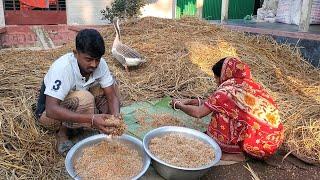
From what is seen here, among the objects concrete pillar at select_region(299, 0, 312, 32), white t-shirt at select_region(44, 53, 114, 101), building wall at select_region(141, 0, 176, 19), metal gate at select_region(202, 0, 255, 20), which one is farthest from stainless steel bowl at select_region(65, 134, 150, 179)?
metal gate at select_region(202, 0, 255, 20)

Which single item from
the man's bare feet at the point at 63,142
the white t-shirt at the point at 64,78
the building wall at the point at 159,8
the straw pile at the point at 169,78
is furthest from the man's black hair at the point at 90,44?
the building wall at the point at 159,8

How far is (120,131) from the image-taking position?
7.13 feet

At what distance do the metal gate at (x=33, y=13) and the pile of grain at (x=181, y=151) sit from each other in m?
7.80

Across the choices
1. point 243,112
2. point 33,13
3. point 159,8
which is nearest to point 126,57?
point 243,112

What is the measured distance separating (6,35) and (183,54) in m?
4.94

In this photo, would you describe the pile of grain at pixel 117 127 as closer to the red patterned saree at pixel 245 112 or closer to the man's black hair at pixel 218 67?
the red patterned saree at pixel 245 112

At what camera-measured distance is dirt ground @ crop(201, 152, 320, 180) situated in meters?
2.48

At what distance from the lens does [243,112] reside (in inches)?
95.0

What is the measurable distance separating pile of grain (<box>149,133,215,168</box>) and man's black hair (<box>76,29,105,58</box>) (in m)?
0.79

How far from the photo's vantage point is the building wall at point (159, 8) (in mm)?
10312

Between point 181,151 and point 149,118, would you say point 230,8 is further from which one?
point 181,151

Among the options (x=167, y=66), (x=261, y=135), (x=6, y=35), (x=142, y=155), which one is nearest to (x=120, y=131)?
(x=142, y=155)

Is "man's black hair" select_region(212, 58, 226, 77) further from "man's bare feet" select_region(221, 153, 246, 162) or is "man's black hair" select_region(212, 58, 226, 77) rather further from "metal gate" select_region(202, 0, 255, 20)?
"metal gate" select_region(202, 0, 255, 20)

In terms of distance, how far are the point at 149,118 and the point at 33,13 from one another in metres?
7.15
